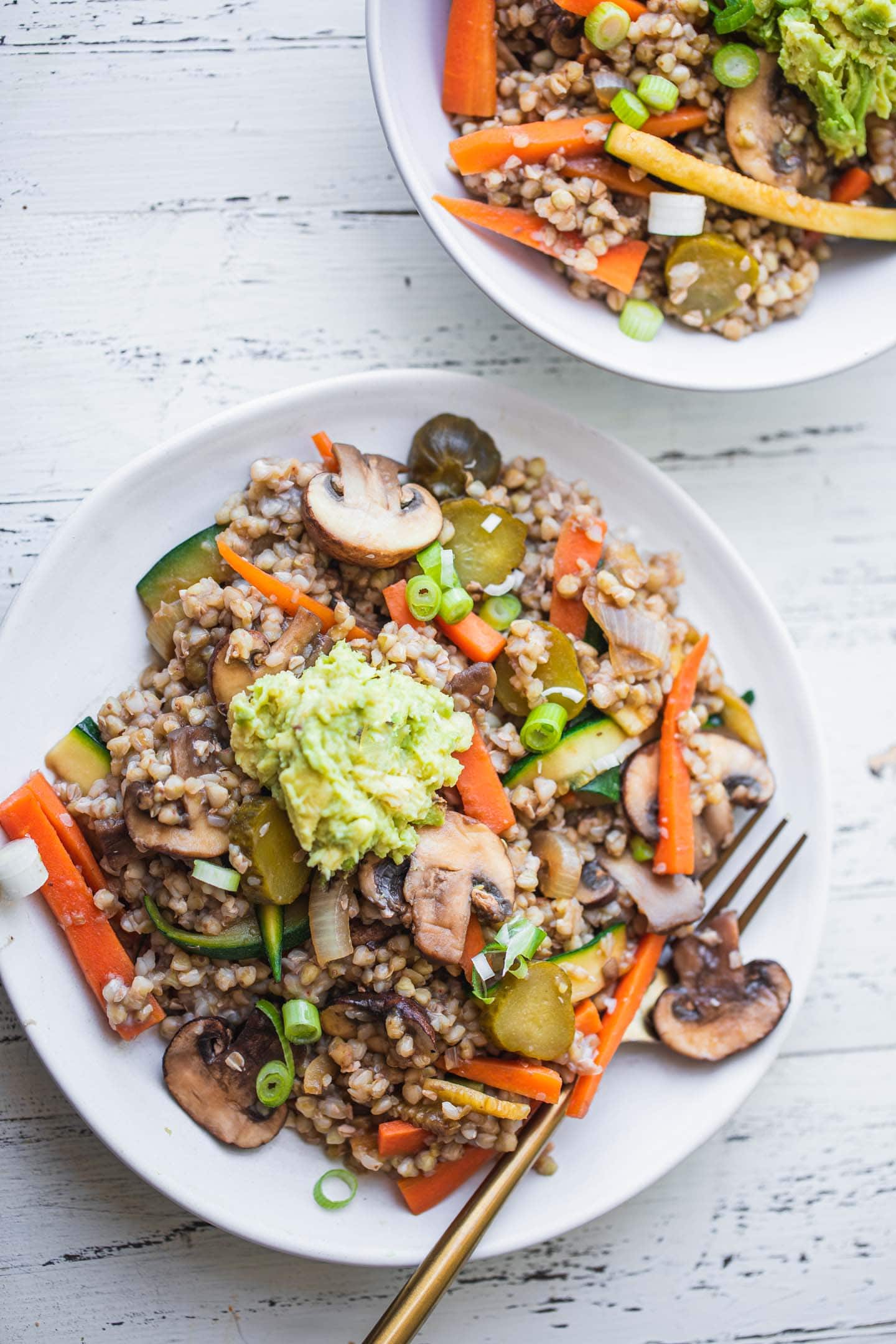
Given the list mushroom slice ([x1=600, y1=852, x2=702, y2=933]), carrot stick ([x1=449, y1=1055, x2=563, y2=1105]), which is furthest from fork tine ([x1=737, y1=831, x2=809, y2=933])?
carrot stick ([x1=449, y1=1055, x2=563, y2=1105])

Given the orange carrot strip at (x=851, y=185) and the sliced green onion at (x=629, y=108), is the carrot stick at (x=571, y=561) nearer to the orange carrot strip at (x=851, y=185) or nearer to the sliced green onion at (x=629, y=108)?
the sliced green onion at (x=629, y=108)

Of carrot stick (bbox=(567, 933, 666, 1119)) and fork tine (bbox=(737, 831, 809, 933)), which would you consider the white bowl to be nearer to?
fork tine (bbox=(737, 831, 809, 933))

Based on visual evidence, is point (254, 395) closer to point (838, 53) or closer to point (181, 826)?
point (181, 826)

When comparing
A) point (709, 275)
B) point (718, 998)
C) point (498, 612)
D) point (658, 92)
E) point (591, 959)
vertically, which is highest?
point (658, 92)

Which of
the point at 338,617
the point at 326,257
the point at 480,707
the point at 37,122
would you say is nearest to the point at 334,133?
the point at 326,257

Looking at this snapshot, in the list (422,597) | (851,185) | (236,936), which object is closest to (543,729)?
(422,597)

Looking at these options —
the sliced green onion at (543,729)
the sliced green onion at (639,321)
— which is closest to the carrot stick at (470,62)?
the sliced green onion at (639,321)
